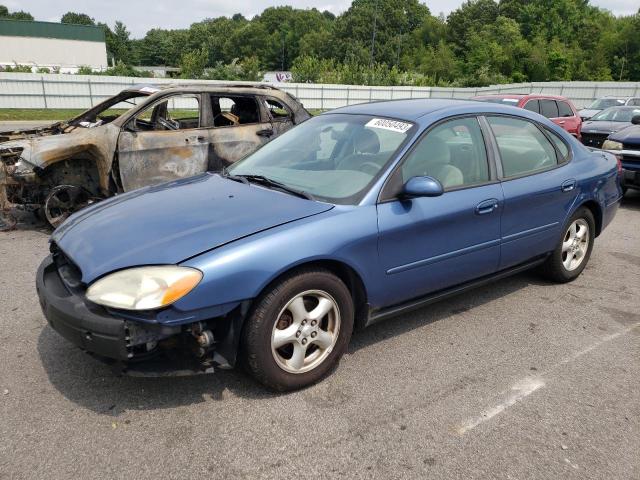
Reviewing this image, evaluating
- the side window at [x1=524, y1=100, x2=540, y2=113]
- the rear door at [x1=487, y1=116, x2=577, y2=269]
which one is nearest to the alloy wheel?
the rear door at [x1=487, y1=116, x2=577, y2=269]

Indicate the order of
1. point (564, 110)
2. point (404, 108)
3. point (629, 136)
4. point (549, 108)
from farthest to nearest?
point (564, 110) < point (549, 108) < point (629, 136) < point (404, 108)

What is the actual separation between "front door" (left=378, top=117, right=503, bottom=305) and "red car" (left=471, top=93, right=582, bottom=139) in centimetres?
824

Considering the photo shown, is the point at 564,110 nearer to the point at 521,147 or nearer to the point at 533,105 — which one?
the point at 533,105

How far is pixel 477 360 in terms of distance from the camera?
3.41 meters

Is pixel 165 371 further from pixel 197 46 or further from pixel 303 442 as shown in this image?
pixel 197 46

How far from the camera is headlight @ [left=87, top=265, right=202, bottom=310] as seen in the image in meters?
2.47

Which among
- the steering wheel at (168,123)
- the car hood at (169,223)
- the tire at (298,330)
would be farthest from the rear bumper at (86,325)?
the steering wheel at (168,123)

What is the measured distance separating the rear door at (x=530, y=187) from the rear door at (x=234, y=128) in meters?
3.25

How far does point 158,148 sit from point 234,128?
3.58 feet

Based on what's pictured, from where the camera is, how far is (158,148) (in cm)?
641

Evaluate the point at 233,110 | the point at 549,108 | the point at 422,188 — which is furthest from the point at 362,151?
the point at 549,108

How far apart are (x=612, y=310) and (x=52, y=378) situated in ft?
13.4

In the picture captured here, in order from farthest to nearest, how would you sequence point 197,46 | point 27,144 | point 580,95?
point 197,46
point 580,95
point 27,144

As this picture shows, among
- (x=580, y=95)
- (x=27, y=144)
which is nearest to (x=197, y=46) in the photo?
(x=580, y=95)
